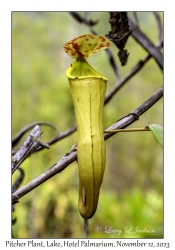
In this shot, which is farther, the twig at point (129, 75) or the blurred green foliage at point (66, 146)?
the blurred green foliage at point (66, 146)

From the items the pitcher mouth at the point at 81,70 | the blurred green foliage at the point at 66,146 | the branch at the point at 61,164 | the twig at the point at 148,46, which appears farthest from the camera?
the blurred green foliage at the point at 66,146

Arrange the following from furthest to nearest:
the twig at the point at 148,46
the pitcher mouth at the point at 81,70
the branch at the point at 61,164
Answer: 1. the twig at the point at 148,46
2. the pitcher mouth at the point at 81,70
3. the branch at the point at 61,164

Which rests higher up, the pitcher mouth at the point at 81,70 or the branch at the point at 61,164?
the pitcher mouth at the point at 81,70

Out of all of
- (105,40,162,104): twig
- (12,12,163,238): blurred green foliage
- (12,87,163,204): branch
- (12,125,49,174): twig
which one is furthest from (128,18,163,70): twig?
(12,12,163,238): blurred green foliage

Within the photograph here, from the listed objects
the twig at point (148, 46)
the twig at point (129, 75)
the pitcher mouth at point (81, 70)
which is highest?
the twig at point (148, 46)

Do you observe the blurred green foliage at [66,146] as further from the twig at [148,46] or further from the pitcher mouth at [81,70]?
the pitcher mouth at [81,70]

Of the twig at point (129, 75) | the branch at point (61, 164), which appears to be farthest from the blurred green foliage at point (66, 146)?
the branch at point (61, 164)

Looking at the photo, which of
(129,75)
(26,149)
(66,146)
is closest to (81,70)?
(26,149)

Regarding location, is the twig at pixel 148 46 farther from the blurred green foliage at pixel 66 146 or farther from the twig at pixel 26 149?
the blurred green foliage at pixel 66 146
